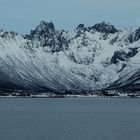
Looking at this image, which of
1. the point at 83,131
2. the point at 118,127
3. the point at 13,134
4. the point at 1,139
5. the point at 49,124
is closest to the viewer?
the point at 1,139

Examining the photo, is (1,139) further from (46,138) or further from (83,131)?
(83,131)

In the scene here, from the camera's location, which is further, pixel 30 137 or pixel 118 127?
pixel 118 127

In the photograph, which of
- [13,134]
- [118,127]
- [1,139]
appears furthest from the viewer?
[118,127]

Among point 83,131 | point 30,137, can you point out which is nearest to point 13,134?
point 30,137

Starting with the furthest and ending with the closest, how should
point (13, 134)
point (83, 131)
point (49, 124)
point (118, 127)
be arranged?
point (49, 124)
point (118, 127)
point (83, 131)
point (13, 134)

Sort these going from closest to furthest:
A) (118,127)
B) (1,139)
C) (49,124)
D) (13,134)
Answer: (1,139) < (13,134) < (118,127) < (49,124)

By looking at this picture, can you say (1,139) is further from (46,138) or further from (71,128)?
(71,128)

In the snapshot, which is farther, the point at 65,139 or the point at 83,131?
the point at 83,131

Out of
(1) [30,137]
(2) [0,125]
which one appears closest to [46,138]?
(1) [30,137]
